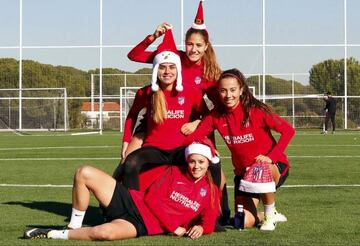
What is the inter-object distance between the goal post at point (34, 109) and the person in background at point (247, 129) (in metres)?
29.3

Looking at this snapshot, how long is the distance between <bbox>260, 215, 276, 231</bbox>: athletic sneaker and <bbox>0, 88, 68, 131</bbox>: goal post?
2981 cm

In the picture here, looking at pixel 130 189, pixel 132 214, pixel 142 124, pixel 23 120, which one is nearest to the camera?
pixel 132 214

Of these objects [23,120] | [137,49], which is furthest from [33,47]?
[137,49]

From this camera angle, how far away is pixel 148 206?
20.9ft

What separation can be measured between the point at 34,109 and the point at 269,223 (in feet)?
104

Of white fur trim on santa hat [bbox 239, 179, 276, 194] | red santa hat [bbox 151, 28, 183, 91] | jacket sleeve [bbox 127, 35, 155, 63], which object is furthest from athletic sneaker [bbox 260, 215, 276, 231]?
jacket sleeve [bbox 127, 35, 155, 63]

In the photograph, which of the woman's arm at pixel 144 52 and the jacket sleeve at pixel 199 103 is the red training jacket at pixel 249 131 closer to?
the jacket sleeve at pixel 199 103

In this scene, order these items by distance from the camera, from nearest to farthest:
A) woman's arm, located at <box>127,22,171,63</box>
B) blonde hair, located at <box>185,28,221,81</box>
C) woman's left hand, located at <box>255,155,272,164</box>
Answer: woman's left hand, located at <box>255,155,272,164</box> < blonde hair, located at <box>185,28,221,81</box> < woman's arm, located at <box>127,22,171,63</box>

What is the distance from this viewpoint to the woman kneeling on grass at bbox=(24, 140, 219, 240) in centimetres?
616

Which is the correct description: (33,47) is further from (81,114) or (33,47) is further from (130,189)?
(130,189)

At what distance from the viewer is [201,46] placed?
25.0 feet

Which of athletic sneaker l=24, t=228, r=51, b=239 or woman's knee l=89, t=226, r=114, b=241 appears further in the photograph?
athletic sneaker l=24, t=228, r=51, b=239

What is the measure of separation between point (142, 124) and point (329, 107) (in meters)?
26.2

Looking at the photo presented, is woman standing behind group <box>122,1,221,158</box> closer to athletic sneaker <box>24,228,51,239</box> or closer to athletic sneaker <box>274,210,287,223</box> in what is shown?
athletic sneaker <box>274,210,287,223</box>
